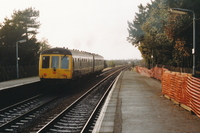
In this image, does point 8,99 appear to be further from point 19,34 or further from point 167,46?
point 19,34

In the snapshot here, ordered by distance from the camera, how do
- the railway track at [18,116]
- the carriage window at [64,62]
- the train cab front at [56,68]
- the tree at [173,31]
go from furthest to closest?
the tree at [173,31]
the carriage window at [64,62]
the train cab front at [56,68]
the railway track at [18,116]

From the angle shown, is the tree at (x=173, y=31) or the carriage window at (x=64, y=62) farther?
the tree at (x=173, y=31)

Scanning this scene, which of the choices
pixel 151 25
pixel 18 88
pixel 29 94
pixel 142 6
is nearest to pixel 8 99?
pixel 18 88

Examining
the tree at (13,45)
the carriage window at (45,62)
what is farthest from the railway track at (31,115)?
the tree at (13,45)

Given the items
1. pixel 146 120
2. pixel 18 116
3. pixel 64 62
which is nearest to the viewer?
pixel 146 120

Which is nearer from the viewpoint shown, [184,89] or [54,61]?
[184,89]

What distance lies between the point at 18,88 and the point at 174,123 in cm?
1006

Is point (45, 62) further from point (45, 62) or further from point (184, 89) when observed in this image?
point (184, 89)

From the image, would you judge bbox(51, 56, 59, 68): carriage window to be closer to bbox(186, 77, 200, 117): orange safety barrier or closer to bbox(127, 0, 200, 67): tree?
bbox(186, 77, 200, 117): orange safety barrier

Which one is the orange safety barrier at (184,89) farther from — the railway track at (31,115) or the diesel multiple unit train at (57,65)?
the diesel multiple unit train at (57,65)

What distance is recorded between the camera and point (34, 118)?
10508 millimetres

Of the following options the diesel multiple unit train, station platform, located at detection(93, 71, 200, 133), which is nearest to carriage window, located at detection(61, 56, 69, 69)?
the diesel multiple unit train

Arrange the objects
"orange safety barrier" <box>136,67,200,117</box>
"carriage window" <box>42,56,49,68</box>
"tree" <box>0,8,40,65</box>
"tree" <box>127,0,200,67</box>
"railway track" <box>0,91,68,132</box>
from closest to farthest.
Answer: "orange safety barrier" <box>136,67,200,117</box>, "railway track" <box>0,91,68,132</box>, "carriage window" <box>42,56,49,68</box>, "tree" <box>127,0,200,67</box>, "tree" <box>0,8,40,65</box>

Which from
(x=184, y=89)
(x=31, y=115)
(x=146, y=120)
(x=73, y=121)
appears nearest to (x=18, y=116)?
(x=31, y=115)
